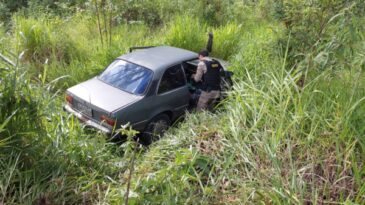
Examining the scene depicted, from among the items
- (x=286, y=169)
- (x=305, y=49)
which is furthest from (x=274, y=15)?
(x=286, y=169)

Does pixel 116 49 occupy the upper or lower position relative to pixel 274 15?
lower

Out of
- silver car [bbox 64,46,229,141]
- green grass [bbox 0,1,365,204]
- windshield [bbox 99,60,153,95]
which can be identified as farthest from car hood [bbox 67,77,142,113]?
green grass [bbox 0,1,365,204]

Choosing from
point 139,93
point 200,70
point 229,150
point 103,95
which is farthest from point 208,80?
point 229,150

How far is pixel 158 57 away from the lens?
632 cm

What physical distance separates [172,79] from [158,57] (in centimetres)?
49

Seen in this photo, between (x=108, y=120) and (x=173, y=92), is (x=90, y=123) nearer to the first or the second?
(x=108, y=120)

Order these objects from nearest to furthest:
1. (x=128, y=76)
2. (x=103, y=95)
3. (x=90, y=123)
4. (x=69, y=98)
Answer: (x=90, y=123) → (x=103, y=95) → (x=69, y=98) → (x=128, y=76)

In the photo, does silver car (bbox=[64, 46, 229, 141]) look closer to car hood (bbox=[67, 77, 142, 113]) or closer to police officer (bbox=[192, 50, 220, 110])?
car hood (bbox=[67, 77, 142, 113])

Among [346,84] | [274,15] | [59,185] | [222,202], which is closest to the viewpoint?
[222,202]

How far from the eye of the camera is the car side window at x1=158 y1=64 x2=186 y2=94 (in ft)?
19.7

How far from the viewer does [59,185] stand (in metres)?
3.30

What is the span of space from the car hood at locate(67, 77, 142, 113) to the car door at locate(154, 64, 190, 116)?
457 mm

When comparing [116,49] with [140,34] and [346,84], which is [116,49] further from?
[346,84]

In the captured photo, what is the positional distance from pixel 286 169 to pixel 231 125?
88 centimetres
